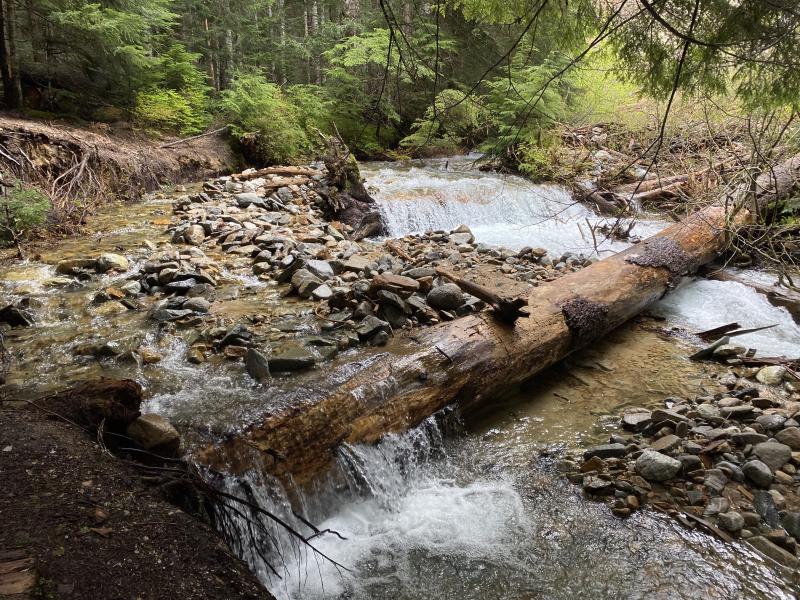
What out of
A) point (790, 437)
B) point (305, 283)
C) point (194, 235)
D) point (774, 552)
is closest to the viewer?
point (774, 552)

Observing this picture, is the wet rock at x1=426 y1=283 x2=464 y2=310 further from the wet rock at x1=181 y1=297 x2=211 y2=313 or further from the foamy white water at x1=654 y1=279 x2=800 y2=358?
the foamy white water at x1=654 y1=279 x2=800 y2=358

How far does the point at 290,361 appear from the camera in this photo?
154 inches

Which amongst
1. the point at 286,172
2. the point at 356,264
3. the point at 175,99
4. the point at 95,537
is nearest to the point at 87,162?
the point at 286,172

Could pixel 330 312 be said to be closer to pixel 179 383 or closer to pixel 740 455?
pixel 179 383

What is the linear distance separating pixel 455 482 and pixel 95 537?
2.44m

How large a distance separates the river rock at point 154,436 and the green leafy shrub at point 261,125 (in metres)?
10.7

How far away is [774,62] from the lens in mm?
2818

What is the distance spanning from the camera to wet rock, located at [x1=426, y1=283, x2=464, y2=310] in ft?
17.0

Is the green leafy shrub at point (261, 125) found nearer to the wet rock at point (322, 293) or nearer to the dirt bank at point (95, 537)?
the wet rock at point (322, 293)

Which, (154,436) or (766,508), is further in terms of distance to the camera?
(766,508)

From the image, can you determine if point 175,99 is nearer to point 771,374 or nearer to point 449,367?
point 449,367

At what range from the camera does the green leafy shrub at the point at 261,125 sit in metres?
12.4

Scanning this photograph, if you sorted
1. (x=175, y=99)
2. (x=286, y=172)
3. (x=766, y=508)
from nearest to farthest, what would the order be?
(x=766, y=508), (x=286, y=172), (x=175, y=99)

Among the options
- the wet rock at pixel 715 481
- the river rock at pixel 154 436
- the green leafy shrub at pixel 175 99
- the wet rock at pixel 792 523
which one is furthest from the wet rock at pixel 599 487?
the green leafy shrub at pixel 175 99
